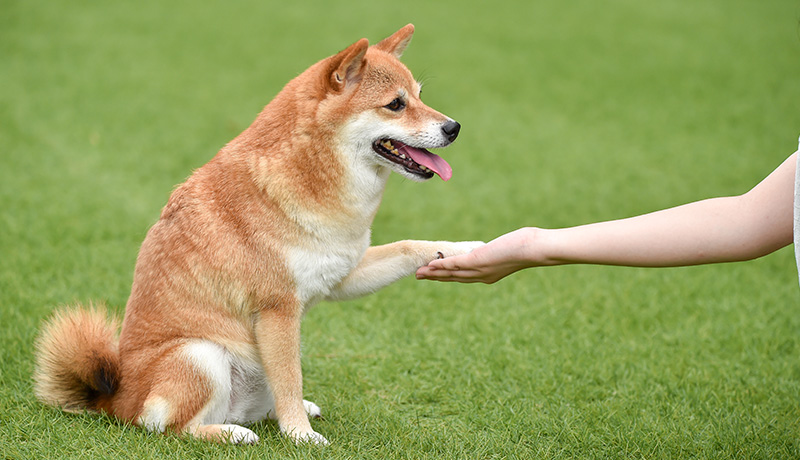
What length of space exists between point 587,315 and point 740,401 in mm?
1191

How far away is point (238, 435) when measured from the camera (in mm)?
3000

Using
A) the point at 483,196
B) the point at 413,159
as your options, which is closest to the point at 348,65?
the point at 413,159

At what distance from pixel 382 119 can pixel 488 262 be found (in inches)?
26.8

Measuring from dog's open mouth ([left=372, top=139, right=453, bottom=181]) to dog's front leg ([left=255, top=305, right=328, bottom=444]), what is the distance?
674 millimetres

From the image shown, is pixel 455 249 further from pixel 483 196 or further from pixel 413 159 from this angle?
pixel 483 196

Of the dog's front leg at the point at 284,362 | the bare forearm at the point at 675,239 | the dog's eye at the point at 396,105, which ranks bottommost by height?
the dog's front leg at the point at 284,362

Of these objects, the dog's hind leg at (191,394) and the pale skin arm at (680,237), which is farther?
the dog's hind leg at (191,394)

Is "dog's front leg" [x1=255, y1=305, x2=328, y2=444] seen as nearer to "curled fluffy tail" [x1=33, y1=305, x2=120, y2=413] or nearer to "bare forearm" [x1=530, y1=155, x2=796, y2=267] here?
"curled fluffy tail" [x1=33, y1=305, x2=120, y2=413]

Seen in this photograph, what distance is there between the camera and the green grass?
338 cm

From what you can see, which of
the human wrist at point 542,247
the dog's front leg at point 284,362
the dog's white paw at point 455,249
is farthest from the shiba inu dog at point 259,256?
the human wrist at point 542,247

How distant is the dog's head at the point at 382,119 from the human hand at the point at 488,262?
327 mm

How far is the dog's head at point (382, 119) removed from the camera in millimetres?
3002

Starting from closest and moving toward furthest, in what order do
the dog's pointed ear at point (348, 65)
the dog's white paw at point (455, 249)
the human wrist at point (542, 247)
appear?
1. the human wrist at point (542, 247)
2. the dog's pointed ear at point (348, 65)
3. the dog's white paw at point (455, 249)

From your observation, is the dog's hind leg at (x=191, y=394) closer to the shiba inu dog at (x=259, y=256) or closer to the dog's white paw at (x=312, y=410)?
the shiba inu dog at (x=259, y=256)
